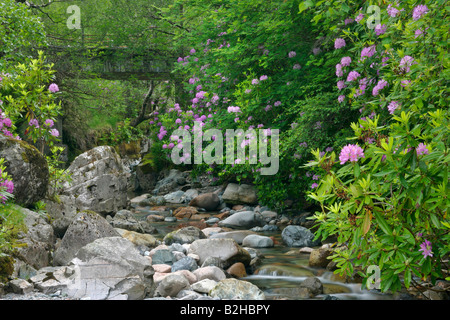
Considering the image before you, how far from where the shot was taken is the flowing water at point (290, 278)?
5918 millimetres

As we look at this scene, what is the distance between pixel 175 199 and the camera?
48.9 ft

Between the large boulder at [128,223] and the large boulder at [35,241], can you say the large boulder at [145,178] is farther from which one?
the large boulder at [35,241]

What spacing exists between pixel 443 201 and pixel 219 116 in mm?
9425

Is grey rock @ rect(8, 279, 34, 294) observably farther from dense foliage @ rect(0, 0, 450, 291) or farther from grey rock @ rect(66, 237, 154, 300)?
dense foliage @ rect(0, 0, 450, 291)

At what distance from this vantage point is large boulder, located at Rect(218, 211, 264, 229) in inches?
421

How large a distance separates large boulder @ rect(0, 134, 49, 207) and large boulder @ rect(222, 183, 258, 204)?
6467 millimetres

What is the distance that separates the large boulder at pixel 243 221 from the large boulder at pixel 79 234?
4.16m

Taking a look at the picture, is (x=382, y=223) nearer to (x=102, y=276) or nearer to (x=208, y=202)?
(x=102, y=276)

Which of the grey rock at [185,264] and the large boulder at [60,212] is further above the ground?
the large boulder at [60,212]

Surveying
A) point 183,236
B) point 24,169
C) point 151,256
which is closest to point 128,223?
point 183,236

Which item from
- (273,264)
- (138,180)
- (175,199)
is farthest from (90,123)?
(273,264)

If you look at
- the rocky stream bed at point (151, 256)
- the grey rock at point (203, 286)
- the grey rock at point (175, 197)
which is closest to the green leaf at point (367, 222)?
the rocky stream bed at point (151, 256)

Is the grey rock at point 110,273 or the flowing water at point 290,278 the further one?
the flowing water at point 290,278

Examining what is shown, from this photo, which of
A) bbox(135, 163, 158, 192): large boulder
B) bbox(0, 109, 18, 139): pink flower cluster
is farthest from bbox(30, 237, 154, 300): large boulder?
bbox(135, 163, 158, 192): large boulder
